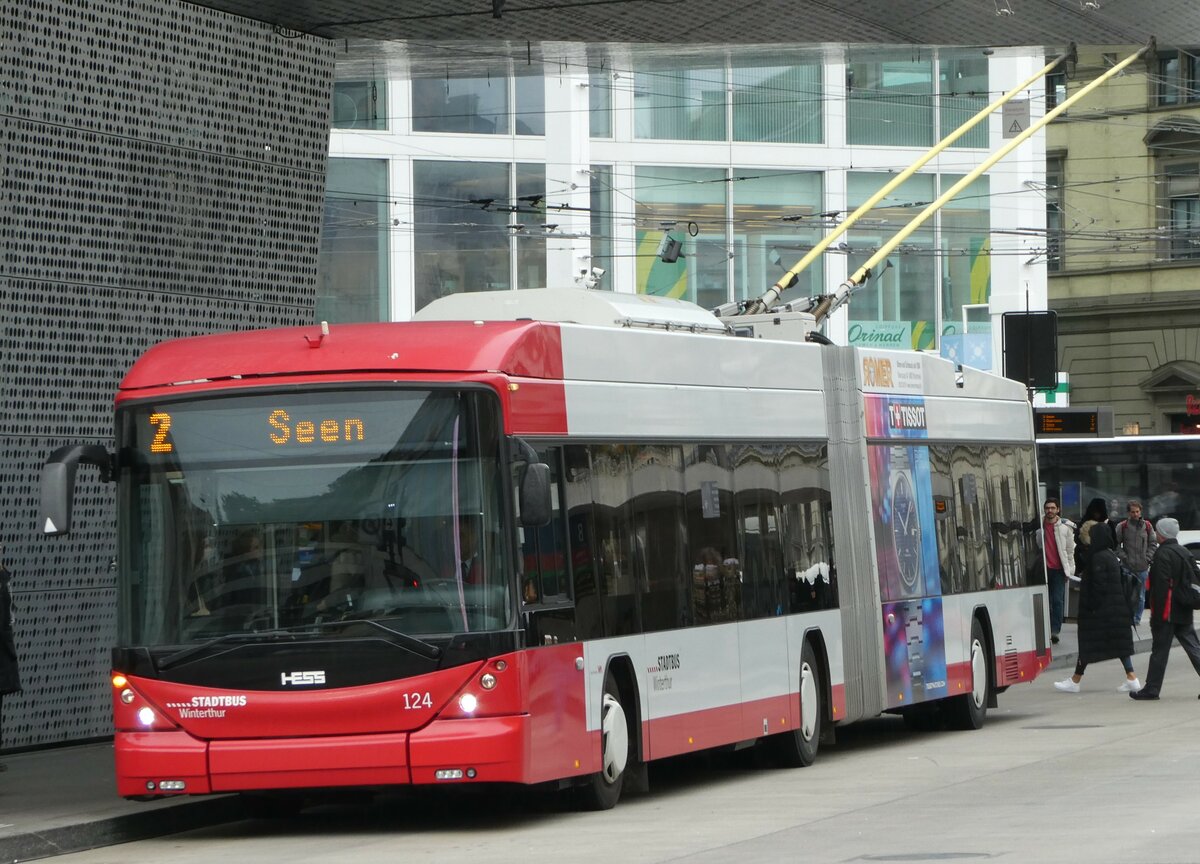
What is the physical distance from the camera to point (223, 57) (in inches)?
669

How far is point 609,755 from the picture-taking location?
40.7 ft

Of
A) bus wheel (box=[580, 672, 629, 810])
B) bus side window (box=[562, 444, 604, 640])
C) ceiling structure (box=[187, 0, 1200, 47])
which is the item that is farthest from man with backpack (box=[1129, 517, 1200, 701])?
bus side window (box=[562, 444, 604, 640])

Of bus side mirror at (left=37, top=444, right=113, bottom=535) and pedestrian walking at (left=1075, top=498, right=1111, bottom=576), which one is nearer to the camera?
bus side mirror at (left=37, top=444, right=113, bottom=535)

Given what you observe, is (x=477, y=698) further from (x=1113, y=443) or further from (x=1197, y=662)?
(x=1113, y=443)

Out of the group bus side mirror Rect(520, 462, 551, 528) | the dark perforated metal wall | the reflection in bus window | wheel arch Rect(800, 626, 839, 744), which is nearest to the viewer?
bus side mirror Rect(520, 462, 551, 528)

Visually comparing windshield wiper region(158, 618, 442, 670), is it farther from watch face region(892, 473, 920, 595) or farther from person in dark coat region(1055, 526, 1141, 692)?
person in dark coat region(1055, 526, 1141, 692)

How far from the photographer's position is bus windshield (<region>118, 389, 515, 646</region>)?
446 inches

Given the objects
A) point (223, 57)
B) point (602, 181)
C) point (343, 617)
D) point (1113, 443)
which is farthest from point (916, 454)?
point (1113, 443)

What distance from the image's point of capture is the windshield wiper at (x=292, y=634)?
1124 centimetres

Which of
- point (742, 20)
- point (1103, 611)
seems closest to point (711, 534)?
point (742, 20)

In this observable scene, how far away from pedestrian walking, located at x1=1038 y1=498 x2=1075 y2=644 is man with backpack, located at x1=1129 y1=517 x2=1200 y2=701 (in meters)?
7.90

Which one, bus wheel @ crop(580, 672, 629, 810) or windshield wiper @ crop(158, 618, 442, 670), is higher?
windshield wiper @ crop(158, 618, 442, 670)

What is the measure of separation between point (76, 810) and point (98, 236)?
519cm

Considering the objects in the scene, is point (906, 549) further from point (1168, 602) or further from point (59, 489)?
point (59, 489)
